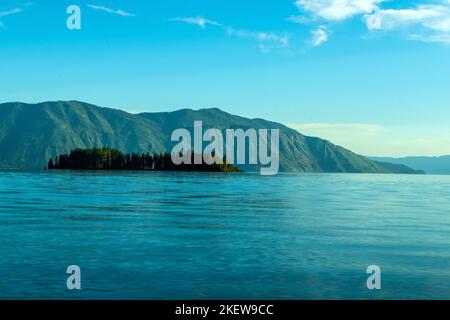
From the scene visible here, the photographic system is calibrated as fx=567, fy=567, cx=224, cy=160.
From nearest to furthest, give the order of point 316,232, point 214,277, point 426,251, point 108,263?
1. point 214,277
2. point 108,263
3. point 426,251
4. point 316,232

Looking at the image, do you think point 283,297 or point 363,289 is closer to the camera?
point 283,297

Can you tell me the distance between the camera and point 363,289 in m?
26.7

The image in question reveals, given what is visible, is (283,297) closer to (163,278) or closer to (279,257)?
(163,278)

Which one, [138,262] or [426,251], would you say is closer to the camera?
[138,262]

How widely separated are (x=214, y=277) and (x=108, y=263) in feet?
21.9

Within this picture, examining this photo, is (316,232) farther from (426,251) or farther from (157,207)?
(157,207)
